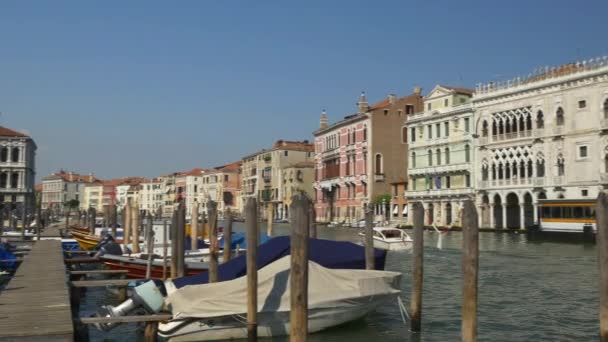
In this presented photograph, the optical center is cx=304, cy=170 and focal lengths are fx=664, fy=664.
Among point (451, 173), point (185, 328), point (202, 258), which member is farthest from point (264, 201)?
point (185, 328)

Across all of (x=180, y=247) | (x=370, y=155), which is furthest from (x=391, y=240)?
(x=370, y=155)

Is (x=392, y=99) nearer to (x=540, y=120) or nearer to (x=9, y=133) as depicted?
(x=540, y=120)

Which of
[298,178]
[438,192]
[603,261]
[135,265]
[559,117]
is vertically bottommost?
[135,265]

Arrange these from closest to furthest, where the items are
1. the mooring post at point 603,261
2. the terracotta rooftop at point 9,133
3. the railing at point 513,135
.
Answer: the mooring post at point 603,261
the railing at point 513,135
the terracotta rooftop at point 9,133

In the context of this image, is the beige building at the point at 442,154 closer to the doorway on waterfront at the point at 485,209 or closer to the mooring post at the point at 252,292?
the doorway on waterfront at the point at 485,209

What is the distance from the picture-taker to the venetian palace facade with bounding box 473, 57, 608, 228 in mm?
30641

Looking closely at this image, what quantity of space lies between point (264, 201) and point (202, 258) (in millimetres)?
55351

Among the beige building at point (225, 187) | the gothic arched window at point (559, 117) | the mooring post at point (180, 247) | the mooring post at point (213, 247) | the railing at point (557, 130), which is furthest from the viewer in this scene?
the beige building at point (225, 187)

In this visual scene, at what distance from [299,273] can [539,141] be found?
29.6 metres

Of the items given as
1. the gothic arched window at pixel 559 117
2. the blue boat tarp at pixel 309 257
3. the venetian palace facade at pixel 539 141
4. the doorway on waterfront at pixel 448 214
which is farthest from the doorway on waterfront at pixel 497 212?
the blue boat tarp at pixel 309 257

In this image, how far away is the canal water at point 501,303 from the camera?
9484mm

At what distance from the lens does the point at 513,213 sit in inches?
1439

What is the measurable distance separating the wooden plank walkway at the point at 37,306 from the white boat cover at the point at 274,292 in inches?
56.1

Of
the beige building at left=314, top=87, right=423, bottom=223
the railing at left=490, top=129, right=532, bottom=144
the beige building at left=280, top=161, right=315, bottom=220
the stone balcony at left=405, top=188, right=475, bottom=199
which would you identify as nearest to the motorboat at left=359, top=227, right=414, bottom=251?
the railing at left=490, top=129, right=532, bottom=144
